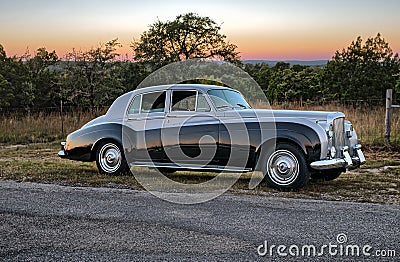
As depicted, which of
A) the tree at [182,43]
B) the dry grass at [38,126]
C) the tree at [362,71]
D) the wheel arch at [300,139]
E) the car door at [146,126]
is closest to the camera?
the wheel arch at [300,139]

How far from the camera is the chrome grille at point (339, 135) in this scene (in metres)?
8.90

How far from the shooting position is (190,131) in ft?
31.1

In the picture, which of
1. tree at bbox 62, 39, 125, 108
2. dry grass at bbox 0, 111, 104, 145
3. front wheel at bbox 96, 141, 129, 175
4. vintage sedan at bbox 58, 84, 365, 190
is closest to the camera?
vintage sedan at bbox 58, 84, 365, 190

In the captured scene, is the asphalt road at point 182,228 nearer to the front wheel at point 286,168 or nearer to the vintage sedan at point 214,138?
the front wheel at point 286,168

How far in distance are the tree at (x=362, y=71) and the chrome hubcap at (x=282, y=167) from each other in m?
28.8

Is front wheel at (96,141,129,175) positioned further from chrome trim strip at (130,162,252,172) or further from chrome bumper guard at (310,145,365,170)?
chrome bumper guard at (310,145,365,170)

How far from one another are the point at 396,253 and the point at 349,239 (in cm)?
57

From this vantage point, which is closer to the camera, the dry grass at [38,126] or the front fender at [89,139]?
the front fender at [89,139]

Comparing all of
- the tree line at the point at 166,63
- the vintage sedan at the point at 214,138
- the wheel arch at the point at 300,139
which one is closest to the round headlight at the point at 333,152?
the vintage sedan at the point at 214,138

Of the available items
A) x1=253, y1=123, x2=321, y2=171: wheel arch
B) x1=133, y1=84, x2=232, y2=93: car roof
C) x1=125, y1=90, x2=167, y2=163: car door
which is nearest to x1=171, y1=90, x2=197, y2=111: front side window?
x1=133, y1=84, x2=232, y2=93: car roof

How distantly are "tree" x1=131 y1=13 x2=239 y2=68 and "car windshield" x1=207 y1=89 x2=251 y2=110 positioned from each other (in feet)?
93.2

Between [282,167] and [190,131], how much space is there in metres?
1.81

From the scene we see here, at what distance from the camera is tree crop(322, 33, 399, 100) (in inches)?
1421

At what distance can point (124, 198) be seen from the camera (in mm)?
7691
